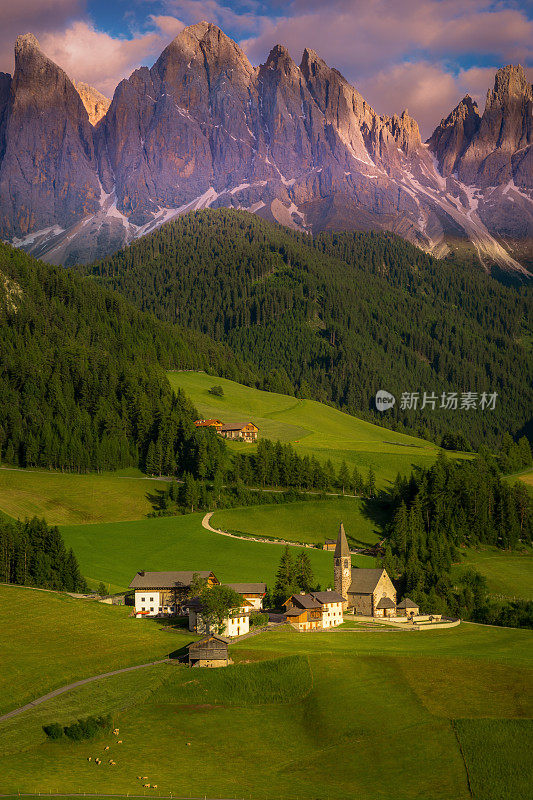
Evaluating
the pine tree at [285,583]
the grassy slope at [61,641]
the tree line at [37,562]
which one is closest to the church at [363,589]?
the pine tree at [285,583]

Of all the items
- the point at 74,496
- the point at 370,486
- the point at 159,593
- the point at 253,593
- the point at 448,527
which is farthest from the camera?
the point at 370,486

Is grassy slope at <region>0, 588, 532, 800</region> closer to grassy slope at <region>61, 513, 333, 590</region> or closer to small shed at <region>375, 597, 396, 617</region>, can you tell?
small shed at <region>375, 597, 396, 617</region>

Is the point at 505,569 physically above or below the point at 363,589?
above

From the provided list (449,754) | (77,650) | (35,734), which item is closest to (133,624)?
(77,650)

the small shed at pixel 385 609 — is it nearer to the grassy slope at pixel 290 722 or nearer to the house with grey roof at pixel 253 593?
the house with grey roof at pixel 253 593

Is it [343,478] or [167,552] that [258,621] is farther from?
[343,478]

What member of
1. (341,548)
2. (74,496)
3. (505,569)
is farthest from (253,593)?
(74,496)

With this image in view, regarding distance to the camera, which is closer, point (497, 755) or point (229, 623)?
point (497, 755)
